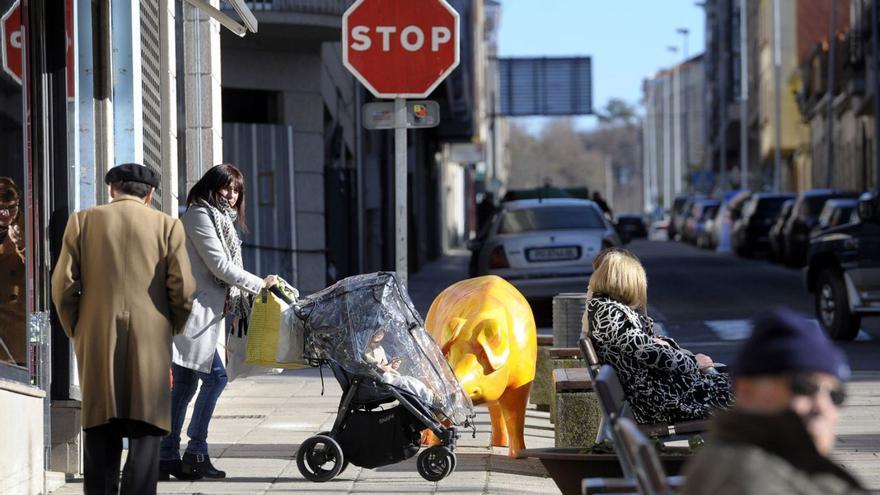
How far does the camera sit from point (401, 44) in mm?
10328

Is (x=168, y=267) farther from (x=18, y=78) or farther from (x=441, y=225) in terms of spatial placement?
(x=441, y=225)

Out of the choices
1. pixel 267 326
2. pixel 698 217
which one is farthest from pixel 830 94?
pixel 267 326

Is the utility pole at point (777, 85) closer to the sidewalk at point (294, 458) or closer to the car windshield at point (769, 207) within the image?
the car windshield at point (769, 207)

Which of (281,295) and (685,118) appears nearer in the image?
(281,295)

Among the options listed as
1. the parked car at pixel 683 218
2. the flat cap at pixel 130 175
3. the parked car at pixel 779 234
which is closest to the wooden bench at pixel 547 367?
the flat cap at pixel 130 175

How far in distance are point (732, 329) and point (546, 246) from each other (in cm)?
268

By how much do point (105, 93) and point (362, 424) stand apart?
2.54 metres

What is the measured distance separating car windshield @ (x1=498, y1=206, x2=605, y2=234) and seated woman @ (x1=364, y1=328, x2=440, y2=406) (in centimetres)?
1402

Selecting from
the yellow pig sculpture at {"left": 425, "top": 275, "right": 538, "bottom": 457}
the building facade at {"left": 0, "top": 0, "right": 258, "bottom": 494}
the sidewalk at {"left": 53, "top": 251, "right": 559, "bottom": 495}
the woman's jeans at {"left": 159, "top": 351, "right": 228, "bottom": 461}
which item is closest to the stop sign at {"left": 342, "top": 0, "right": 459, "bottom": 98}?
the yellow pig sculpture at {"left": 425, "top": 275, "right": 538, "bottom": 457}

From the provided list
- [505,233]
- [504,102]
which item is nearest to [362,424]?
[505,233]

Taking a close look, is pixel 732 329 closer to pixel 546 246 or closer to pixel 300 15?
pixel 546 246

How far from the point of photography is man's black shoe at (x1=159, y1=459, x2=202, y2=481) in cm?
909

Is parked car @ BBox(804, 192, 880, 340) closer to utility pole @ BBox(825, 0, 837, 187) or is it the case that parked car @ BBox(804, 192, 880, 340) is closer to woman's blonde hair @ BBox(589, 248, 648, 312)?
woman's blonde hair @ BBox(589, 248, 648, 312)

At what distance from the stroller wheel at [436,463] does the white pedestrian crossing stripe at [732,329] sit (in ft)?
33.8
